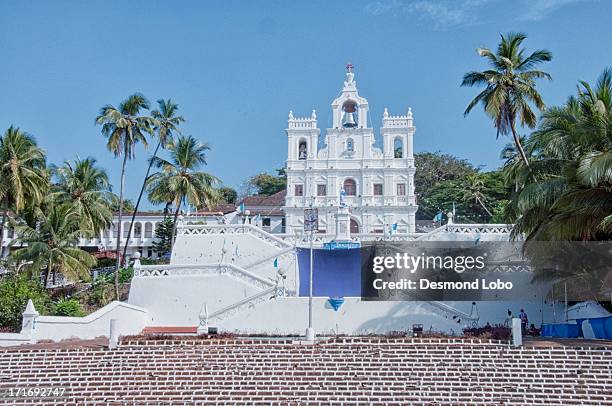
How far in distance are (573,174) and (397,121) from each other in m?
28.0

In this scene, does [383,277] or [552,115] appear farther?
[383,277]

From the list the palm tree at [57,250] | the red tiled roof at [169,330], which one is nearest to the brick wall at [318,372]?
the red tiled roof at [169,330]

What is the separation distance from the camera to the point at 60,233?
30234 mm

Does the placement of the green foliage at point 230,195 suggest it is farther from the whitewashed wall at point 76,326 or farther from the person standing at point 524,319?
the person standing at point 524,319

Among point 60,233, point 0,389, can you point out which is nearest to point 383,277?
point 0,389

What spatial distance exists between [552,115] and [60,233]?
23.8 m

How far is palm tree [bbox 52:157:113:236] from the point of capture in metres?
35.2

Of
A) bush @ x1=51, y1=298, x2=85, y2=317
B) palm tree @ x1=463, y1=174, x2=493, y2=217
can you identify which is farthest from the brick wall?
palm tree @ x1=463, y1=174, x2=493, y2=217

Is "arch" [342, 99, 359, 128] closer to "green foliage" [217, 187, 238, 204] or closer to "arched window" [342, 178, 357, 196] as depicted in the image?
"arched window" [342, 178, 357, 196]

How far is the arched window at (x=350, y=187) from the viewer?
4372cm

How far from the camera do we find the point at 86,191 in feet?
118

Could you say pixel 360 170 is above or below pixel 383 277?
above

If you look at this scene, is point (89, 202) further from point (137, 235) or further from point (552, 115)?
point (552, 115)

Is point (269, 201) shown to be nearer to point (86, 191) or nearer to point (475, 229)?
point (86, 191)
